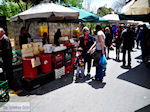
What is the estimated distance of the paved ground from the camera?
4238 mm

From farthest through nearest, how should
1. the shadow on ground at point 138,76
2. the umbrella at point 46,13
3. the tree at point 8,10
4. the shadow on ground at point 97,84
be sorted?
the tree at point 8,10
the umbrella at point 46,13
the shadow on ground at point 138,76
the shadow on ground at point 97,84

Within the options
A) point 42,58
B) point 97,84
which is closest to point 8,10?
point 42,58

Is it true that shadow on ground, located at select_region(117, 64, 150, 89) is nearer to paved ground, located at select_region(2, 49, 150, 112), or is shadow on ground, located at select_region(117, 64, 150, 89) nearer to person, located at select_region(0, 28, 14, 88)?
paved ground, located at select_region(2, 49, 150, 112)

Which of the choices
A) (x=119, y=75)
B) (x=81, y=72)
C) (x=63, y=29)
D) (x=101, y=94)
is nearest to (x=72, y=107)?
(x=101, y=94)

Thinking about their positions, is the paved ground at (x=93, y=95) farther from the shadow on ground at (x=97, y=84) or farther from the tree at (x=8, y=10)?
the tree at (x=8, y=10)

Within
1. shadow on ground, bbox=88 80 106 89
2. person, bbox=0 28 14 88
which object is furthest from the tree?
shadow on ground, bbox=88 80 106 89

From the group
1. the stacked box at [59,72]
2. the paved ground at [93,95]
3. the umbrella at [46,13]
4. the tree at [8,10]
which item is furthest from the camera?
the tree at [8,10]

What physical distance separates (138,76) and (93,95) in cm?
273

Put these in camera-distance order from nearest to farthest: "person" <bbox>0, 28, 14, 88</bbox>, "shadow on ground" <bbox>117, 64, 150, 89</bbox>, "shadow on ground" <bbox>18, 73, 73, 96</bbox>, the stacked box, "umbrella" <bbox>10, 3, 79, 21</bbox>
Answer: "shadow on ground" <bbox>18, 73, 73, 96</bbox>, "person" <bbox>0, 28, 14, 88</bbox>, "shadow on ground" <bbox>117, 64, 150, 89</bbox>, "umbrella" <bbox>10, 3, 79, 21</bbox>, the stacked box

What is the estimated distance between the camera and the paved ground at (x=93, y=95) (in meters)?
4.24

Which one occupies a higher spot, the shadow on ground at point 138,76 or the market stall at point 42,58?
the market stall at point 42,58

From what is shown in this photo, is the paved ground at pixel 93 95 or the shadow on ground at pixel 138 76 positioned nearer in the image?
the paved ground at pixel 93 95

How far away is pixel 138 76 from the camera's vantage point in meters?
6.75

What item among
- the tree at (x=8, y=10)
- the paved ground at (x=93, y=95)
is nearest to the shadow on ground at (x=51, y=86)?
the paved ground at (x=93, y=95)
